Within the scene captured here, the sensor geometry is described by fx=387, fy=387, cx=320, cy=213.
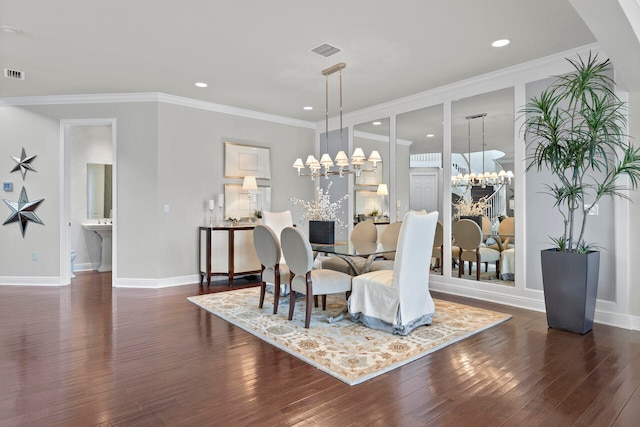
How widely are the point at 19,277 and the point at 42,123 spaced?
223cm

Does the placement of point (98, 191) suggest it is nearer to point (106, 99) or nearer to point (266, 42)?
point (106, 99)

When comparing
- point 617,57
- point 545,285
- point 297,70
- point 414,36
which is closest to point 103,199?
point 297,70

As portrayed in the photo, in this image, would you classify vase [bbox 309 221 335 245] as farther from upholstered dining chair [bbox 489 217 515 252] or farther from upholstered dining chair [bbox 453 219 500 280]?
upholstered dining chair [bbox 489 217 515 252]

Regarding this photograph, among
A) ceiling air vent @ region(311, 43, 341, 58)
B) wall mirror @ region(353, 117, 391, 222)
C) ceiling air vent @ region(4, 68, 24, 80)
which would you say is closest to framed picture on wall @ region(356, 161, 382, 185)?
wall mirror @ region(353, 117, 391, 222)

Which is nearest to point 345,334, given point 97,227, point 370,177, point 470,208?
point 470,208

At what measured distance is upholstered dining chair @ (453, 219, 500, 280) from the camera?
4633 mm

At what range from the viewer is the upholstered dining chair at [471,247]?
4.63 m

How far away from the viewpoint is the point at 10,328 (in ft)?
11.7

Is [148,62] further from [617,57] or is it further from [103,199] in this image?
[617,57]

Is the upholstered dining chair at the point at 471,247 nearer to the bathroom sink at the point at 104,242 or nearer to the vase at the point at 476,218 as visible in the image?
the vase at the point at 476,218

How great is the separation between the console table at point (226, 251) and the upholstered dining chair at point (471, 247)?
278cm

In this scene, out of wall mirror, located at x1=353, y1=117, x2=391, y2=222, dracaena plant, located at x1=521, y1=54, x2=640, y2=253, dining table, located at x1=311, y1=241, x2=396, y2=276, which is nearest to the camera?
dracaena plant, located at x1=521, y1=54, x2=640, y2=253

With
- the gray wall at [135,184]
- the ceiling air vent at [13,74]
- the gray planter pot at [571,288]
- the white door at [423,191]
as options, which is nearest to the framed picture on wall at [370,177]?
the white door at [423,191]

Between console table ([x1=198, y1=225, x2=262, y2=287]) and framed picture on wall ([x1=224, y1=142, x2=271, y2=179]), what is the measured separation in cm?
98
